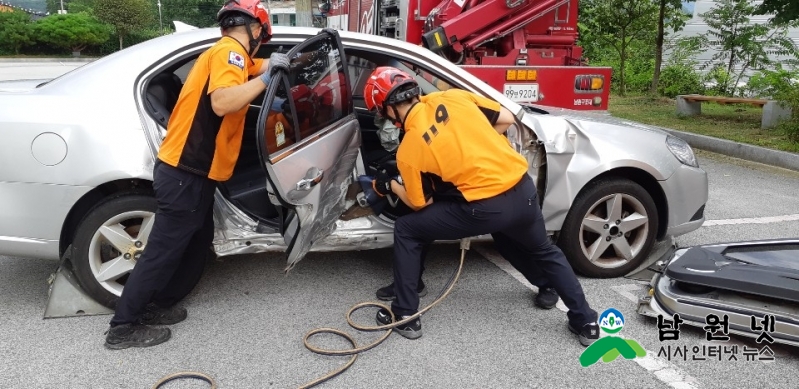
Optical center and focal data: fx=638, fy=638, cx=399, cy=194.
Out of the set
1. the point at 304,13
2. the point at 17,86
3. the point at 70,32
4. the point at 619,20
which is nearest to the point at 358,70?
the point at 17,86

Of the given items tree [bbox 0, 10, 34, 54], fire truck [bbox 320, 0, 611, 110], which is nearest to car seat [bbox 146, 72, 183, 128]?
fire truck [bbox 320, 0, 611, 110]

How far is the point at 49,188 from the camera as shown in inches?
125

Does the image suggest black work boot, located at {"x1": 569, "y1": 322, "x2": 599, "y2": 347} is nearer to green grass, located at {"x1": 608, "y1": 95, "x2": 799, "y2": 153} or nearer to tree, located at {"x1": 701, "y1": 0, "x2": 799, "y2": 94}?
green grass, located at {"x1": 608, "y1": 95, "x2": 799, "y2": 153}

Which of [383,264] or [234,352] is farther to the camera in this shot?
[383,264]

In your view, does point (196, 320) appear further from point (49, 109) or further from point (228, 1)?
point (228, 1)

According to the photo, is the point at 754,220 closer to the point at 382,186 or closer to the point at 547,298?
the point at 547,298

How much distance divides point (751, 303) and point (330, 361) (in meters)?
2.06

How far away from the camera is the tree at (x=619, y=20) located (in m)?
13.6

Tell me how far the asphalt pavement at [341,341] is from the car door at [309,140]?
51 cm

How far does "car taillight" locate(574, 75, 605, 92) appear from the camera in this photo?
7.06 m

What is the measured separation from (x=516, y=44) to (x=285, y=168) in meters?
5.05

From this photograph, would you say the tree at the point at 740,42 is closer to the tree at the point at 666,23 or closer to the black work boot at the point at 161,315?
the tree at the point at 666,23

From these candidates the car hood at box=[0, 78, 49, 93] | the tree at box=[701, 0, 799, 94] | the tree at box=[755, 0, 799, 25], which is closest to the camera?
the car hood at box=[0, 78, 49, 93]

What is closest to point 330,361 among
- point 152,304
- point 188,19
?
point 152,304
